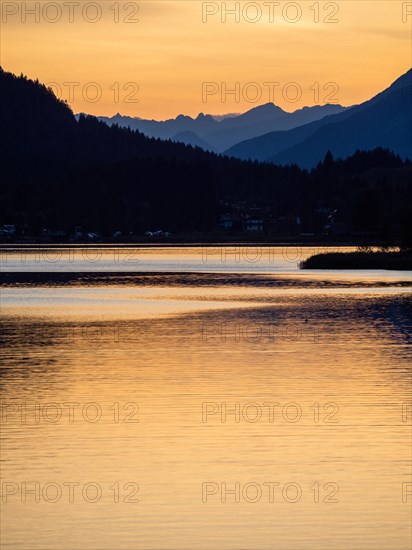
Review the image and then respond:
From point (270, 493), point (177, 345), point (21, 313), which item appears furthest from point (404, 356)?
point (21, 313)

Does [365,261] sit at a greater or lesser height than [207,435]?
greater

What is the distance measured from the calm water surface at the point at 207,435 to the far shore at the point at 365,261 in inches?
2867

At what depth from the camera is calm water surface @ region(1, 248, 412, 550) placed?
21.7 metres

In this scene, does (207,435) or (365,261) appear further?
(365,261)

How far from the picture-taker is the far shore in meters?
136

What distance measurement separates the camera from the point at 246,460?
2684cm

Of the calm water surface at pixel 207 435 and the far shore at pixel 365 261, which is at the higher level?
the far shore at pixel 365 261

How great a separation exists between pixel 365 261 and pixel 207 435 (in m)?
110

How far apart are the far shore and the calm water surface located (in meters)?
72.8

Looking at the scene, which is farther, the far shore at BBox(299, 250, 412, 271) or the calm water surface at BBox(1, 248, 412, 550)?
the far shore at BBox(299, 250, 412, 271)

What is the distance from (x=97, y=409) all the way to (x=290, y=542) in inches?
555

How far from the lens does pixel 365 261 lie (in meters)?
138

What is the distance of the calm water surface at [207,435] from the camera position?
71.2 feet

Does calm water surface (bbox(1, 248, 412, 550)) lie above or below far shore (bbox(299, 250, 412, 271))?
below
